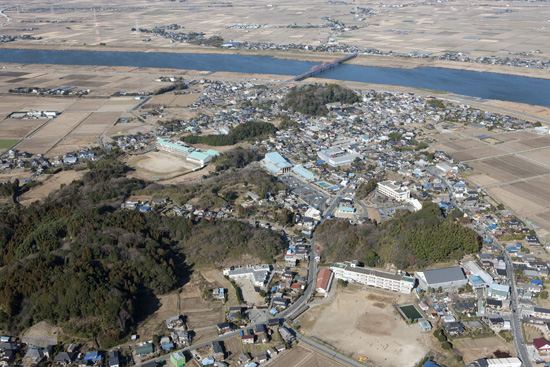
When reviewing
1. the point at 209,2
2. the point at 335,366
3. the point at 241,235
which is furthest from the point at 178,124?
the point at 209,2

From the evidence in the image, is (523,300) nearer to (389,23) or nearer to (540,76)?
(540,76)

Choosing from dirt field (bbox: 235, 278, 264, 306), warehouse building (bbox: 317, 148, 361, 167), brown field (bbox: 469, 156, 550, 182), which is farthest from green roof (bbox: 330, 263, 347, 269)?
brown field (bbox: 469, 156, 550, 182)

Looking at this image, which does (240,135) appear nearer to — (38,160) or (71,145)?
(71,145)

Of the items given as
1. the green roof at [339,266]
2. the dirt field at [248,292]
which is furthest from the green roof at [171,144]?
the green roof at [339,266]

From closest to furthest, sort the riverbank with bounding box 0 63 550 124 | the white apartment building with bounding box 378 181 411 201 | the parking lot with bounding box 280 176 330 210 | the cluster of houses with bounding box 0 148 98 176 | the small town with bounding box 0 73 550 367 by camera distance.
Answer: the small town with bounding box 0 73 550 367 → the parking lot with bounding box 280 176 330 210 → the white apartment building with bounding box 378 181 411 201 → the cluster of houses with bounding box 0 148 98 176 → the riverbank with bounding box 0 63 550 124

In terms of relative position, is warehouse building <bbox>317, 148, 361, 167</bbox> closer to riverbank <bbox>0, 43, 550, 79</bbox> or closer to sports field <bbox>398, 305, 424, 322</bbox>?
sports field <bbox>398, 305, 424, 322</bbox>

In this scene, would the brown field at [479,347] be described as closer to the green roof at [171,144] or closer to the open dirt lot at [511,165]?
the open dirt lot at [511,165]

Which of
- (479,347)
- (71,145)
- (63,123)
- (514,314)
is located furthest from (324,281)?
(63,123)

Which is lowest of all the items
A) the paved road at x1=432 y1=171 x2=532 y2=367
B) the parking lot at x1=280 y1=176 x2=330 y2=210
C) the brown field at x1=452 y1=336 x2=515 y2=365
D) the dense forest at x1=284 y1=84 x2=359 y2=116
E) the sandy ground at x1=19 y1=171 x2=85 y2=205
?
the sandy ground at x1=19 y1=171 x2=85 y2=205
